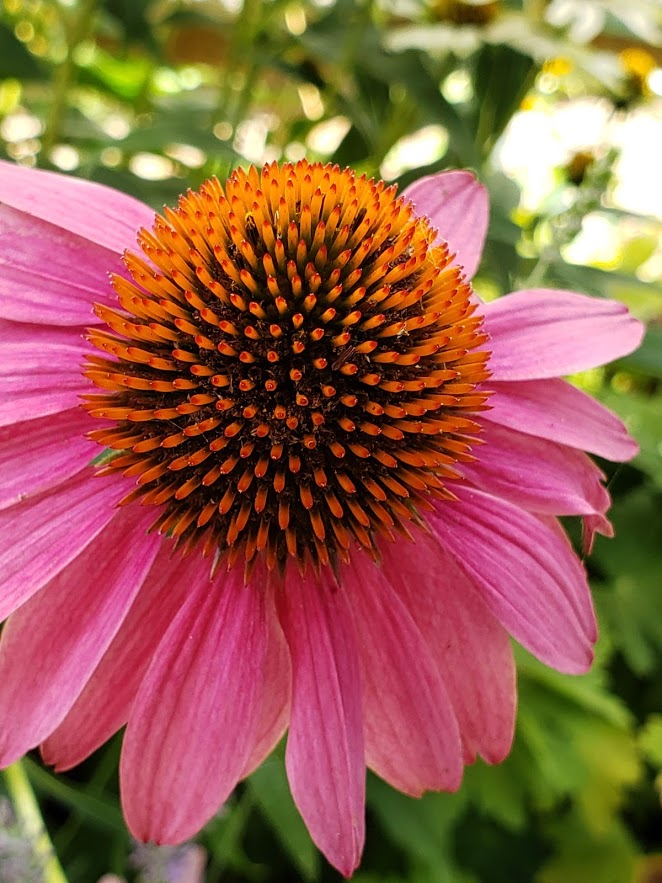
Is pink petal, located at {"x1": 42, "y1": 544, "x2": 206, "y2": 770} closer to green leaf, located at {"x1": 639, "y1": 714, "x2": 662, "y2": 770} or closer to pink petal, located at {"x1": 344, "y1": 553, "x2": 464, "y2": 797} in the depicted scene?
pink petal, located at {"x1": 344, "y1": 553, "x2": 464, "y2": 797}

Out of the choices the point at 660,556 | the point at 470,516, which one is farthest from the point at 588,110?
the point at 470,516

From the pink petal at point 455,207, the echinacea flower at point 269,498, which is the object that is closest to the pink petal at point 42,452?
the echinacea flower at point 269,498

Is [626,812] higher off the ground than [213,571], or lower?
lower

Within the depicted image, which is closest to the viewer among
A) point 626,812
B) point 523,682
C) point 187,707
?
point 187,707

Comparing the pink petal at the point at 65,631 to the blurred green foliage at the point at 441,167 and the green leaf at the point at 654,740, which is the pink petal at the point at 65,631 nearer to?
the blurred green foliage at the point at 441,167

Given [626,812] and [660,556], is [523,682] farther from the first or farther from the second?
[626,812]

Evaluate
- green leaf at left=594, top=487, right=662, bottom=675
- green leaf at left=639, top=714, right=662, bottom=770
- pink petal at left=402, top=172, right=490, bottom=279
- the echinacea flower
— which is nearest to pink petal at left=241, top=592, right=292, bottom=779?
the echinacea flower
